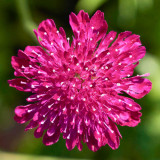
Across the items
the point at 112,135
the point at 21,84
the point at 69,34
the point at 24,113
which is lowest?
the point at 112,135

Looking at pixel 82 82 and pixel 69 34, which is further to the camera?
pixel 69 34

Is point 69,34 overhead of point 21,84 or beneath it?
overhead

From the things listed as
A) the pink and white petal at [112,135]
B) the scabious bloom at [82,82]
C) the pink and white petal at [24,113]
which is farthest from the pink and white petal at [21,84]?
the pink and white petal at [112,135]

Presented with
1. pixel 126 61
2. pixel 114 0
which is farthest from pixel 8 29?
pixel 126 61

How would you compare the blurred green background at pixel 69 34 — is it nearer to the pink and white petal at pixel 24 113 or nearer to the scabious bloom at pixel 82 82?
the scabious bloom at pixel 82 82

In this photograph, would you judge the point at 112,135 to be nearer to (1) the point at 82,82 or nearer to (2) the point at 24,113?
(1) the point at 82,82

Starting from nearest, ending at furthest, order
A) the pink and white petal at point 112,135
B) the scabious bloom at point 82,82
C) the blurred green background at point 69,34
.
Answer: the scabious bloom at point 82,82
the pink and white petal at point 112,135
the blurred green background at point 69,34

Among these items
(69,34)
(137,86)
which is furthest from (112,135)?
(69,34)
